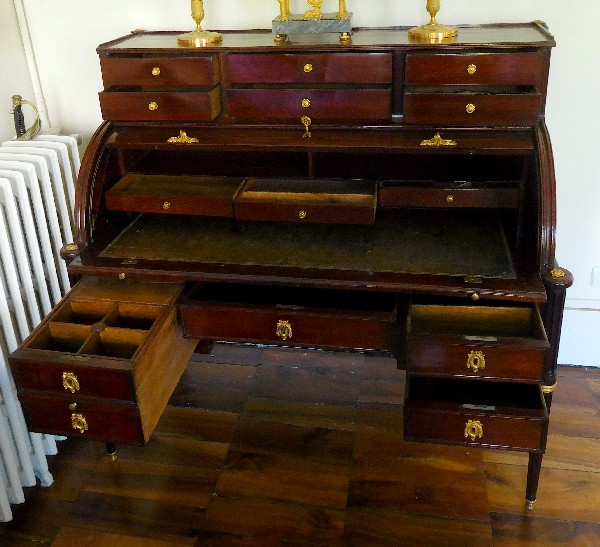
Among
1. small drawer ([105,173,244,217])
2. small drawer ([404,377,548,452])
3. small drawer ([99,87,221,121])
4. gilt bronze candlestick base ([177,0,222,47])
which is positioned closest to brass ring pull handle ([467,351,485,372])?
small drawer ([404,377,548,452])

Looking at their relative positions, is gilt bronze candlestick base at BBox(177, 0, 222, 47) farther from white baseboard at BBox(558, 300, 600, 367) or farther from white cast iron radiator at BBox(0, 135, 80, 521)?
white baseboard at BBox(558, 300, 600, 367)

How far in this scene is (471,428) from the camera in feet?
5.73

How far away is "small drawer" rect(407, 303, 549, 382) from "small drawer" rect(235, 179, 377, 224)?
1.01 ft

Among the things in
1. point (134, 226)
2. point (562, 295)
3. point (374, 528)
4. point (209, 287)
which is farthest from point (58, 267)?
point (562, 295)

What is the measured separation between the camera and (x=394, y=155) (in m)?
1.96

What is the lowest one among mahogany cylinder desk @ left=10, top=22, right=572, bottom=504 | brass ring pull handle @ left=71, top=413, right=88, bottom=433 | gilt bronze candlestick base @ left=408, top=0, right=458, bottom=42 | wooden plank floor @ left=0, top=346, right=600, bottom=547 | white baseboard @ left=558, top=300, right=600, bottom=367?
wooden plank floor @ left=0, top=346, right=600, bottom=547

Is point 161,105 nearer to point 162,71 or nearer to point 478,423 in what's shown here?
point 162,71

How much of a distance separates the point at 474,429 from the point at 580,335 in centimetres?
99

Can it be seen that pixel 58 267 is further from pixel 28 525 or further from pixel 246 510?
pixel 246 510

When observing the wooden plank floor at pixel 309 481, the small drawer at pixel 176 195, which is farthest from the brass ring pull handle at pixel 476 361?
the small drawer at pixel 176 195

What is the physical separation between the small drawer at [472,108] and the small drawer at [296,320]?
0.49 metres

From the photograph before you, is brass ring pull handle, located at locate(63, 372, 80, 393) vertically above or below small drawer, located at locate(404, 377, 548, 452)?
above

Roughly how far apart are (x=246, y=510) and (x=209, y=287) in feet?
2.20

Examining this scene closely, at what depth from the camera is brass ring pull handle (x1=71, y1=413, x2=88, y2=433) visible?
1.67 m
